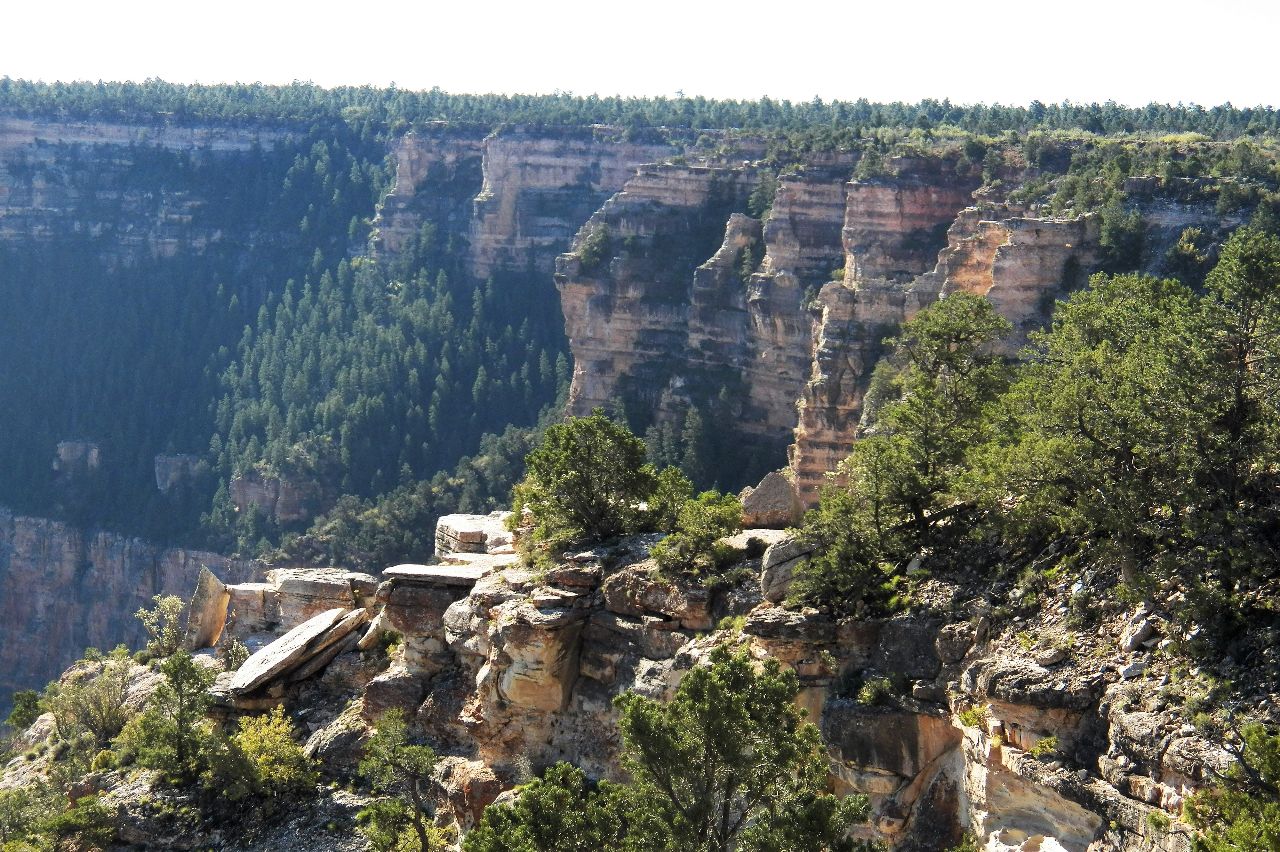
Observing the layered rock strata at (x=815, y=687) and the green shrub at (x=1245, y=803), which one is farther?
the layered rock strata at (x=815, y=687)

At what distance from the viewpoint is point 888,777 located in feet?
75.3

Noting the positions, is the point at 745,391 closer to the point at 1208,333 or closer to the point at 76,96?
the point at 1208,333

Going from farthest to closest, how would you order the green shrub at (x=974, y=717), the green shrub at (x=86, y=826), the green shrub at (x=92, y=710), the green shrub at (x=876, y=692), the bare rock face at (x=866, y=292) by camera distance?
the bare rock face at (x=866, y=292) < the green shrub at (x=92, y=710) < the green shrub at (x=86, y=826) < the green shrub at (x=876, y=692) < the green shrub at (x=974, y=717)

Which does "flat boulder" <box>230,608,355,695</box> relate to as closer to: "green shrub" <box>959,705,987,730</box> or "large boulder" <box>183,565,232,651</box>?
"large boulder" <box>183,565,232,651</box>

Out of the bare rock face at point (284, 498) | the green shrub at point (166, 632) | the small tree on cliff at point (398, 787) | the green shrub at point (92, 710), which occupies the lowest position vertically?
the bare rock face at point (284, 498)

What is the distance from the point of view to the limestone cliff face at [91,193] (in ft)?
399

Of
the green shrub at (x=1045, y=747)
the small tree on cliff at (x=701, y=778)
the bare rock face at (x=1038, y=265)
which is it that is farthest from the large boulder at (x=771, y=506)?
the bare rock face at (x=1038, y=265)

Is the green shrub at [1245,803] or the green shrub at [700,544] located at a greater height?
the green shrub at [1245,803]

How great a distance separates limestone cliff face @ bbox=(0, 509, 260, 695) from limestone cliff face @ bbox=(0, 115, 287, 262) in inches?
1145

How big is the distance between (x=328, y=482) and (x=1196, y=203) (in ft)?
186

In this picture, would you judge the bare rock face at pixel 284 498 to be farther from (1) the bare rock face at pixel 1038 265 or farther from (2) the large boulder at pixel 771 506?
(2) the large boulder at pixel 771 506

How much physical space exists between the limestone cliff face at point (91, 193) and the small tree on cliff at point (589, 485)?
9555cm

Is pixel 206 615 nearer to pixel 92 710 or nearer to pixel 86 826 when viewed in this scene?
pixel 92 710

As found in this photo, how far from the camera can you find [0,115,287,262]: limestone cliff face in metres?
122
